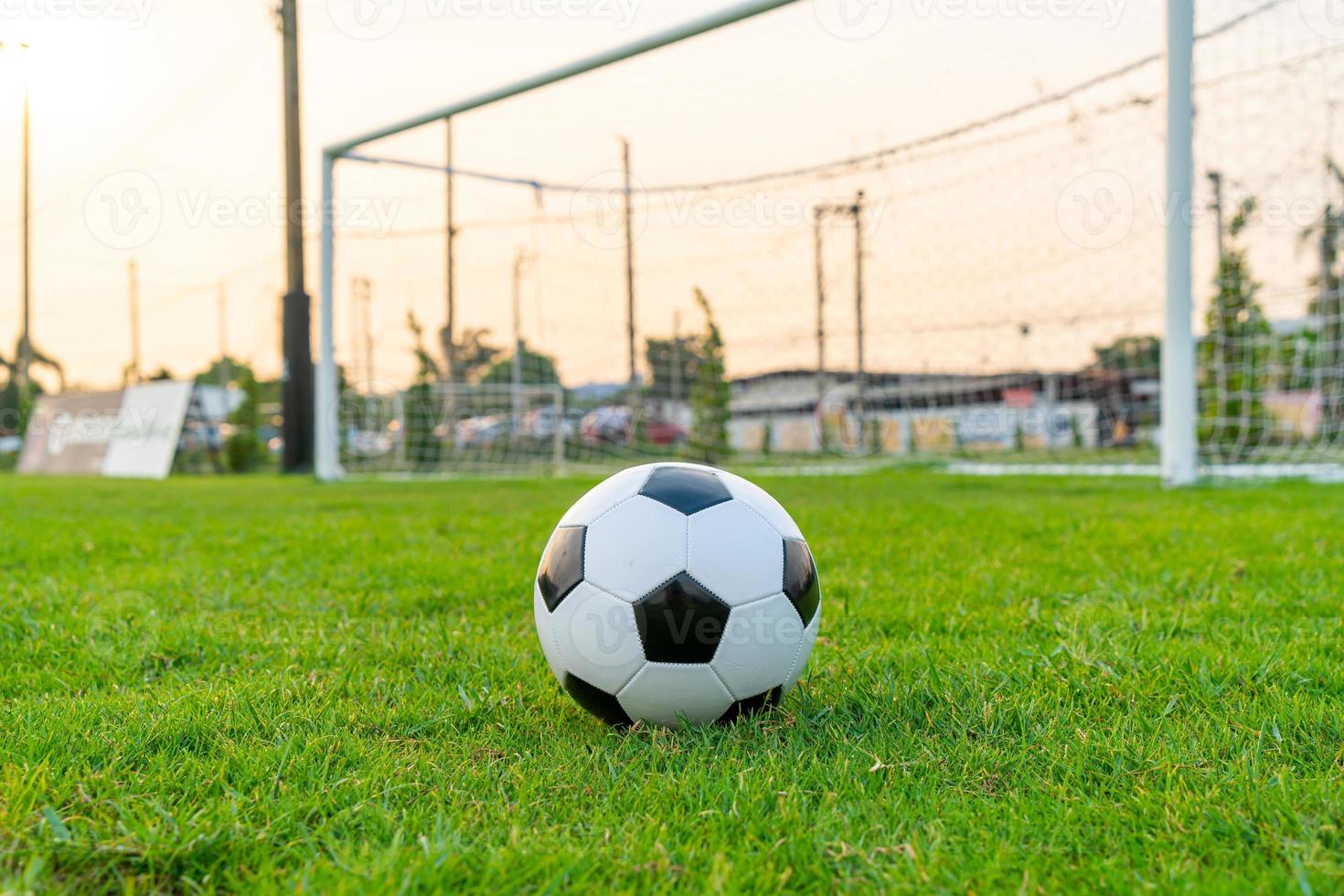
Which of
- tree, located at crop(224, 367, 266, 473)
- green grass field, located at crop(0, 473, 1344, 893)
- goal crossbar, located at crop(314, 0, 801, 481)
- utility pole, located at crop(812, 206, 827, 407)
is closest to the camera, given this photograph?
green grass field, located at crop(0, 473, 1344, 893)

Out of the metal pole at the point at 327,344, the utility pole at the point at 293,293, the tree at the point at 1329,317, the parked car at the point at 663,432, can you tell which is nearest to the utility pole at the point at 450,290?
the utility pole at the point at 293,293

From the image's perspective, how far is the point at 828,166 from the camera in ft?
35.6

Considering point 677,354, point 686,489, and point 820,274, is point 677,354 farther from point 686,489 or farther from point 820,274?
point 686,489

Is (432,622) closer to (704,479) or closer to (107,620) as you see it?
(107,620)

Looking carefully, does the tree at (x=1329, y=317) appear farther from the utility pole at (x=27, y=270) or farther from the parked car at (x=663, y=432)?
the utility pole at (x=27, y=270)

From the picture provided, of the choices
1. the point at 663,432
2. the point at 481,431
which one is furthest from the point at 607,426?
the point at 481,431

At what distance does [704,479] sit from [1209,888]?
4.16 ft

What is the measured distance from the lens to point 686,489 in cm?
216

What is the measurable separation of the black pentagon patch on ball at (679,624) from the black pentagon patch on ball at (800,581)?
20cm

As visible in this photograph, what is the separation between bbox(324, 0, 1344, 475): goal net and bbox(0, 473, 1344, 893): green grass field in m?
5.59

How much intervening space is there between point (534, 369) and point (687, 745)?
1286 centimetres

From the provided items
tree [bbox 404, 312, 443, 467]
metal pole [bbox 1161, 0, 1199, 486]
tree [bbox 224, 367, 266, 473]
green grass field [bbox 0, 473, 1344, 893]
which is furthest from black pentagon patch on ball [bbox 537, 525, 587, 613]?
tree [bbox 224, 367, 266, 473]

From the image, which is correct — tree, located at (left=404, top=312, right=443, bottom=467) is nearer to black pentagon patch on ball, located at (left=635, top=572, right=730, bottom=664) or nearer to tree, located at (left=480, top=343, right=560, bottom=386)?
tree, located at (left=480, top=343, right=560, bottom=386)

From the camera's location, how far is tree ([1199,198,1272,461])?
9633mm
